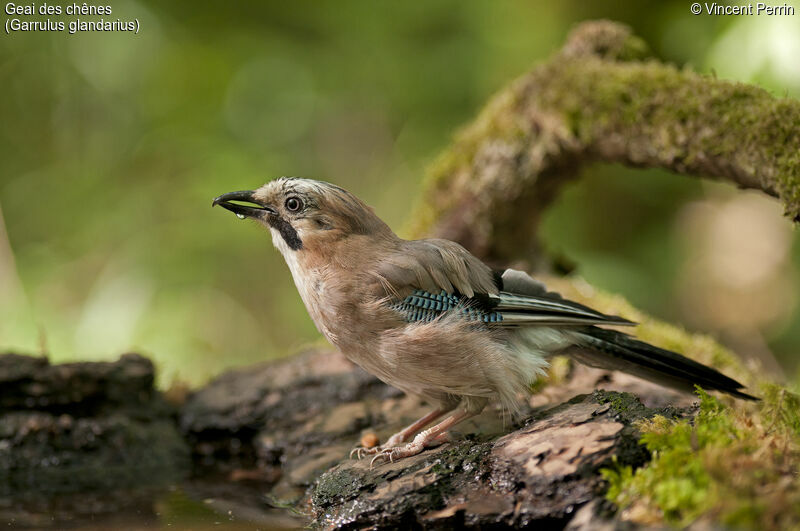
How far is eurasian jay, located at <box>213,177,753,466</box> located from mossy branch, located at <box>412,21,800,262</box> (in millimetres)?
1330

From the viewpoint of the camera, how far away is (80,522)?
164 inches

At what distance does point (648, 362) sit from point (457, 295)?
1201 millimetres

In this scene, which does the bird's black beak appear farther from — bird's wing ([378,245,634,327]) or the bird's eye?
bird's wing ([378,245,634,327])

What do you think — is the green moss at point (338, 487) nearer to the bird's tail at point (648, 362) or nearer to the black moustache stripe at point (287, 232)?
the black moustache stripe at point (287, 232)

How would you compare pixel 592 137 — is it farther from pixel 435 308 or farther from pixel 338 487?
pixel 338 487

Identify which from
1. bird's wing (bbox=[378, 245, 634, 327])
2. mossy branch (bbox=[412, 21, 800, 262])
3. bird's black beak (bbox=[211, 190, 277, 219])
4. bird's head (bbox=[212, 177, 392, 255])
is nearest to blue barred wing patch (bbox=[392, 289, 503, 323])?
bird's wing (bbox=[378, 245, 634, 327])

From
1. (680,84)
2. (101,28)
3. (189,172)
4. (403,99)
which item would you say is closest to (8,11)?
(101,28)

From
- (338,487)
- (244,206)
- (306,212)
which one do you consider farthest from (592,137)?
(338,487)

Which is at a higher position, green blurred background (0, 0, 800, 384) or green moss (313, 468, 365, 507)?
green blurred background (0, 0, 800, 384)

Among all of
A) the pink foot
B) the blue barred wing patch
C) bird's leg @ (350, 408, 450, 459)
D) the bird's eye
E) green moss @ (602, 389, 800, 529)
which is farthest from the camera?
the bird's eye

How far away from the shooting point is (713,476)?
9.23 feet

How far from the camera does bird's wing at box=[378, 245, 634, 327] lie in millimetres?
4199

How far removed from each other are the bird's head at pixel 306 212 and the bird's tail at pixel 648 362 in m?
1.46

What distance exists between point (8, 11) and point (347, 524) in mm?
8491
